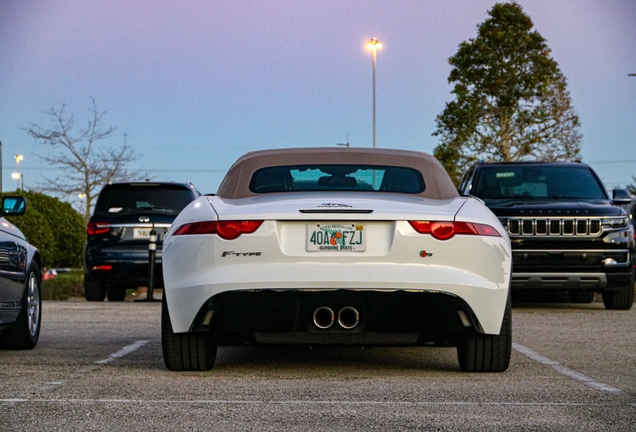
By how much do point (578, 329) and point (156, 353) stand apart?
14.8 ft

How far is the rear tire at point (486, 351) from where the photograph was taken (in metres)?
6.53

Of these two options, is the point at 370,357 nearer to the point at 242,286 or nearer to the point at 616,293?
the point at 242,286

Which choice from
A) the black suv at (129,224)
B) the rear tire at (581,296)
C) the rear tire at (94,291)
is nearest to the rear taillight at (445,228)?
the black suv at (129,224)

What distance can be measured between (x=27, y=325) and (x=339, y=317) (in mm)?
2995

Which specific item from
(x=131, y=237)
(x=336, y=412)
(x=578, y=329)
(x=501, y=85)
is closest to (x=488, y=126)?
(x=501, y=85)

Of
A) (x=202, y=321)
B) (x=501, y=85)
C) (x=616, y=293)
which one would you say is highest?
(x=501, y=85)

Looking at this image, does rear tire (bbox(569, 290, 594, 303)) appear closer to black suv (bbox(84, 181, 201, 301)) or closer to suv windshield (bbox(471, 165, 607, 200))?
suv windshield (bbox(471, 165, 607, 200))

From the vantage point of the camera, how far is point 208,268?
6.17 metres

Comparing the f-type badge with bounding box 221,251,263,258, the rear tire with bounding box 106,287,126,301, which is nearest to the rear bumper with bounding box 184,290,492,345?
the f-type badge with bounding box 221,251,263,258

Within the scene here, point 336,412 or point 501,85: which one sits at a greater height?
point 501,85

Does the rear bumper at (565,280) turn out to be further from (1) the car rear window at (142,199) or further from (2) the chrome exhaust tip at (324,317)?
(2) the chrome exhaust tip at (324,317)

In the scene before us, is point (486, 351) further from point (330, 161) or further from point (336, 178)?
point (330, 161)

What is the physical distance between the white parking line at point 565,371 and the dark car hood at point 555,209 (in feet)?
14.9

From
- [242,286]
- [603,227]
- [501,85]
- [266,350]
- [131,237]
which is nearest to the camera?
[242,286]
